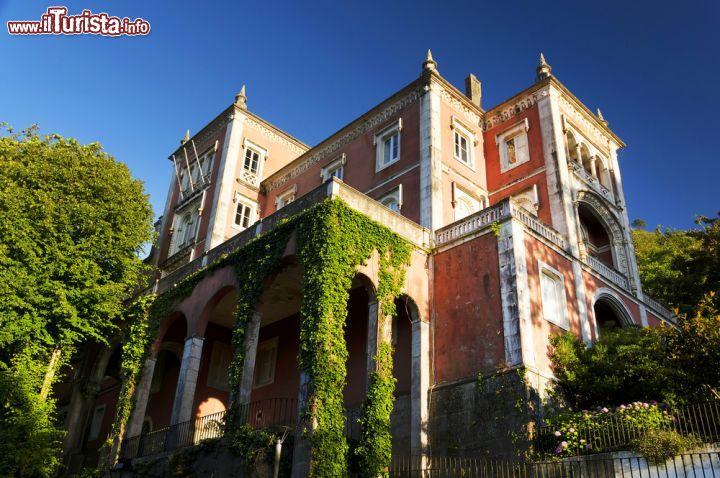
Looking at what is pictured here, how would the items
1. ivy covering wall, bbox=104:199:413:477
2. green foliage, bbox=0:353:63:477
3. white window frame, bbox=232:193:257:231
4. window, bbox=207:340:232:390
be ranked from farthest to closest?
1. white window frame, bbox=232:193:257:231
2. window, bbox=207:340:232:390
3. green foliage, bbox=0:353:63:477
4. ivy covering wall, bbox=104:199:413:477

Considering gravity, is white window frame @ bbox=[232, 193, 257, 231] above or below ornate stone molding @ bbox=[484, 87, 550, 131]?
below

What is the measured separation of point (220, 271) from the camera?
19.8 meters

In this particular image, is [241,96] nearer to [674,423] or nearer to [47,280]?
[47,280]

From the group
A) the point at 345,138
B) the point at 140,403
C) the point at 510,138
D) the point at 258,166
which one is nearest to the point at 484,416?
the point at 140,403

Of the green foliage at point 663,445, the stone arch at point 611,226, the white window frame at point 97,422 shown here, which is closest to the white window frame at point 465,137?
the stone arch at point 611,226

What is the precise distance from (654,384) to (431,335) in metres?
5.93

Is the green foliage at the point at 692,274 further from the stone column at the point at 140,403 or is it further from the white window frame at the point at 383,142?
the stone column at the point at 140,403

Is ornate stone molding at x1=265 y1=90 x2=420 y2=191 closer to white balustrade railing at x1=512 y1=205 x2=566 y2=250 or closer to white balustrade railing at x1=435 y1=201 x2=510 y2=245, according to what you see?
white balustrade railing at x1=435 y1=201 x2=510 y2=245

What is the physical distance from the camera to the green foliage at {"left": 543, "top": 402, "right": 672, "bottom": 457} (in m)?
12.9

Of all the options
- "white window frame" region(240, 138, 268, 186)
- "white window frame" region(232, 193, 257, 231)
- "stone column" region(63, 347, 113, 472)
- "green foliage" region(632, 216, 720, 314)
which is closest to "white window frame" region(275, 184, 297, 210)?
"white window frame" region(232, 193, 257, 231)

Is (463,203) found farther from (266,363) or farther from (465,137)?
(266,363)

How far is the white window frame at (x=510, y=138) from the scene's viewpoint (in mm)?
23156

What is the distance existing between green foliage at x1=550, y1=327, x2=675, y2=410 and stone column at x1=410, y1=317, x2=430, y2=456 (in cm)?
343

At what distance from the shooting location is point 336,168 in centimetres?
2653
